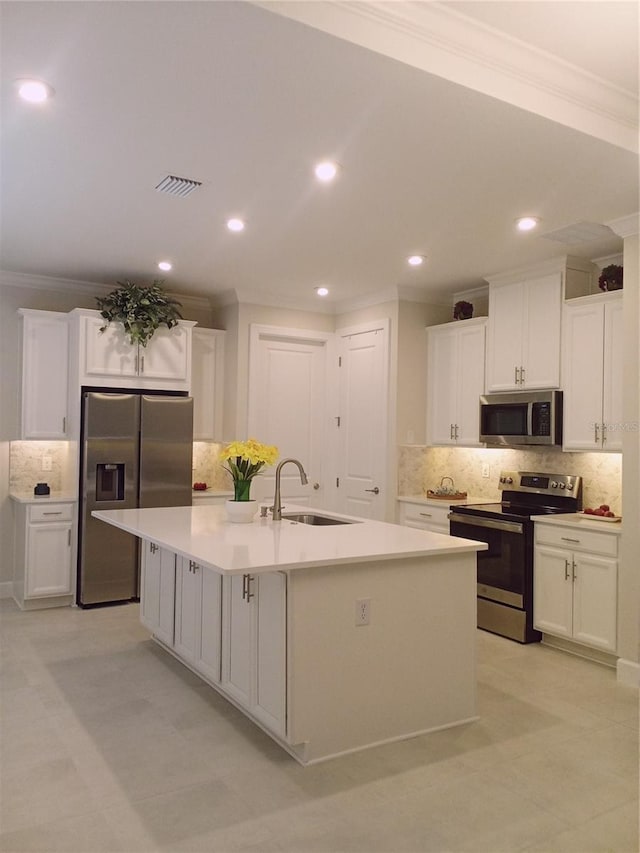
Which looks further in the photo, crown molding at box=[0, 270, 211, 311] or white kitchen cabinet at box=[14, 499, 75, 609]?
crown molding at box=[0, 270, 211, 311]

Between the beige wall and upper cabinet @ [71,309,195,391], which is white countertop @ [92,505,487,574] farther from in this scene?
upper cabinet @ [71,309,195,391]

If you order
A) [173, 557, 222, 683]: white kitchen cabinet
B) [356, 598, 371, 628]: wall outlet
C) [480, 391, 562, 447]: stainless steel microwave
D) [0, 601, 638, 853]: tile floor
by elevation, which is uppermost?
[480, 391, 562, 447]: stainless steel microwave

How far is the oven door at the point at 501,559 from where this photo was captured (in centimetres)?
460

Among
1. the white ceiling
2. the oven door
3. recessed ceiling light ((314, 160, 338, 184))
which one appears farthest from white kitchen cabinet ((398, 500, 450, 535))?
recessed ceiling light ((314, 160, 338, 184))

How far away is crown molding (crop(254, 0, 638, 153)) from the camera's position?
2221 millimetres

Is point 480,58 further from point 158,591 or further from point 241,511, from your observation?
point 158,591

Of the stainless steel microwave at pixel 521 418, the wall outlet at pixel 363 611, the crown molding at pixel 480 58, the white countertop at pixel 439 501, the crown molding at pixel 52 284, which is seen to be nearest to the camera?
the crown molding at pixel 480 58

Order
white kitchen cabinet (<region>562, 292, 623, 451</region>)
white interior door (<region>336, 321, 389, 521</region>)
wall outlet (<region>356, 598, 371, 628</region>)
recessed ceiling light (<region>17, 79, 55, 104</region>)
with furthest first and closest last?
white interior door (<region>336, 321, 389, 521</region>) < white kitchen cabinet (<region>562, 292, 623, 451</region>) < wall outlet (<region>356, 598, 371, 628</region>) < recessed ceiling light (<region>17, 79, 55, 104</region>)

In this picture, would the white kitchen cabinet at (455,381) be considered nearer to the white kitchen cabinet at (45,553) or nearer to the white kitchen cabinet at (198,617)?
the white kitchen cabinet at (198,617)

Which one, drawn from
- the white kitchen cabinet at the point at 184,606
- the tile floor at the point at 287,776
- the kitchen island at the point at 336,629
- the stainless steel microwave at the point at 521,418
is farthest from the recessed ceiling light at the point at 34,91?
the stainless steel microwave at the point at 521,418

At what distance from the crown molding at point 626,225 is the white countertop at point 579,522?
1726 millimetres

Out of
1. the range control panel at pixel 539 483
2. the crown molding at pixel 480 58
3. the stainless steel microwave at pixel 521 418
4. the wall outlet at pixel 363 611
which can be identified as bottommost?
the wall outlet at pixel 363 611

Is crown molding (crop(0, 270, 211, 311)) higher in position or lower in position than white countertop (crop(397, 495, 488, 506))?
higher

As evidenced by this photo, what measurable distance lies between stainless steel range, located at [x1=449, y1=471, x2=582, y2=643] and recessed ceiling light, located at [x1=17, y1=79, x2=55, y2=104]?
370cm
